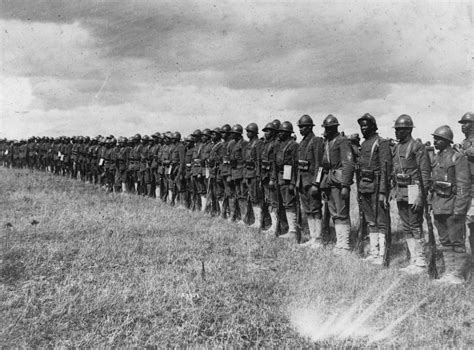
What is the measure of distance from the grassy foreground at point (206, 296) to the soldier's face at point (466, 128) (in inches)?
101

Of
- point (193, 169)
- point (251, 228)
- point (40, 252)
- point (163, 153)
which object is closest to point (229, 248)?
point (251, 228)

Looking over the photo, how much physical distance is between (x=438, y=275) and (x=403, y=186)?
1.51m

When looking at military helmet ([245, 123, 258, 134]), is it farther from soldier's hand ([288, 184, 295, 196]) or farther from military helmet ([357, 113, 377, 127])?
military helmet ([357, 113, 377, 127])

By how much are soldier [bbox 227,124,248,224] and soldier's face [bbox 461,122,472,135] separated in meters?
5.23

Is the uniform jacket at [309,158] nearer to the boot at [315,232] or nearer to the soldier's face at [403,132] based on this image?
the boot at [315,232]

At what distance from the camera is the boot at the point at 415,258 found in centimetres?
693

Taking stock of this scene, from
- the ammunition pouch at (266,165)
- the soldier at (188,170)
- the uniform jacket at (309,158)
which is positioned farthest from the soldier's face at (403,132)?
the soldier at (188,170)

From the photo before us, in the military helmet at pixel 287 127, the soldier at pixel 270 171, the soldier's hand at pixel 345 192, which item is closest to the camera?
the soldier's hand at pixel 345 192

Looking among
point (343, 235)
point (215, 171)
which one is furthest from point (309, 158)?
point (215, 171)

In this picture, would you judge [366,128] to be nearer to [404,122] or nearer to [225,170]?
[404,122]

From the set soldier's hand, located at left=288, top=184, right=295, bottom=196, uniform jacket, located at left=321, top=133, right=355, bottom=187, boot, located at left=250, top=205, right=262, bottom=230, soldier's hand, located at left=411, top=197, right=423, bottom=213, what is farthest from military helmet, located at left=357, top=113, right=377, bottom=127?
boot, located at left=250, top=205, right=262, bottom=230

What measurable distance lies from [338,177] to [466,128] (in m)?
2.43

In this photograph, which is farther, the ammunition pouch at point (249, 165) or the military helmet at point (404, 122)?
the ammunition pouch at point (249, 165)

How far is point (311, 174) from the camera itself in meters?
8.91
